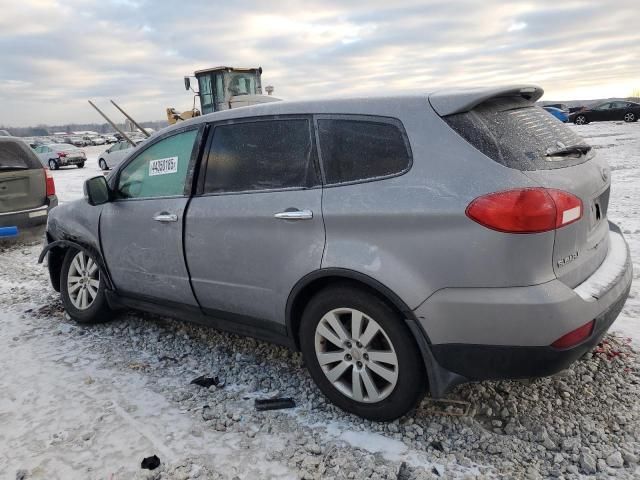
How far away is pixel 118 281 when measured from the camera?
4.16 meters

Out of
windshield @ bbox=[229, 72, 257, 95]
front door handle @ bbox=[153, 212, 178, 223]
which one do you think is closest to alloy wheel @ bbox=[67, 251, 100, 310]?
front door handle @ bbox=[153, 212, 178, 223]

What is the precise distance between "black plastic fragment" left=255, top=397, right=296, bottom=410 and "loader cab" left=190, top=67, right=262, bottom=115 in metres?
15.6

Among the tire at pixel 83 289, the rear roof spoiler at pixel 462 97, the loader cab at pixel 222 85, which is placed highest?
the loader cab at pixel 222 85

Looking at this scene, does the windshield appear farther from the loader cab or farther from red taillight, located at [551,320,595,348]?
red taillight, located at [551,320,595,348]

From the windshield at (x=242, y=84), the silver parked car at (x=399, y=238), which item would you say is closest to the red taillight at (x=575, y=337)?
the silver parked car at (x=399, y=238)

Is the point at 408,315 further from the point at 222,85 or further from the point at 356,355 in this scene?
the point at 222,85

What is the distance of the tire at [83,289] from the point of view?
14.4ft

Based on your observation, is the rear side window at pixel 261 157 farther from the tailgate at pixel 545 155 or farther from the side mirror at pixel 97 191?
the side mirror at pixel 97 191

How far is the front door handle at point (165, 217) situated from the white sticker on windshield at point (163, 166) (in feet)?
1.04

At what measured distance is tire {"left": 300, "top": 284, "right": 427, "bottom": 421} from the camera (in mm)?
2646

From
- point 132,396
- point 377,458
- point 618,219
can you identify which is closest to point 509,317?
point 377,458

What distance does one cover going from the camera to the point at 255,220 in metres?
3.09

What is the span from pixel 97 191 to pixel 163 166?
641mm

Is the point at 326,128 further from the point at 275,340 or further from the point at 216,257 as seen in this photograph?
the point at 275,340
